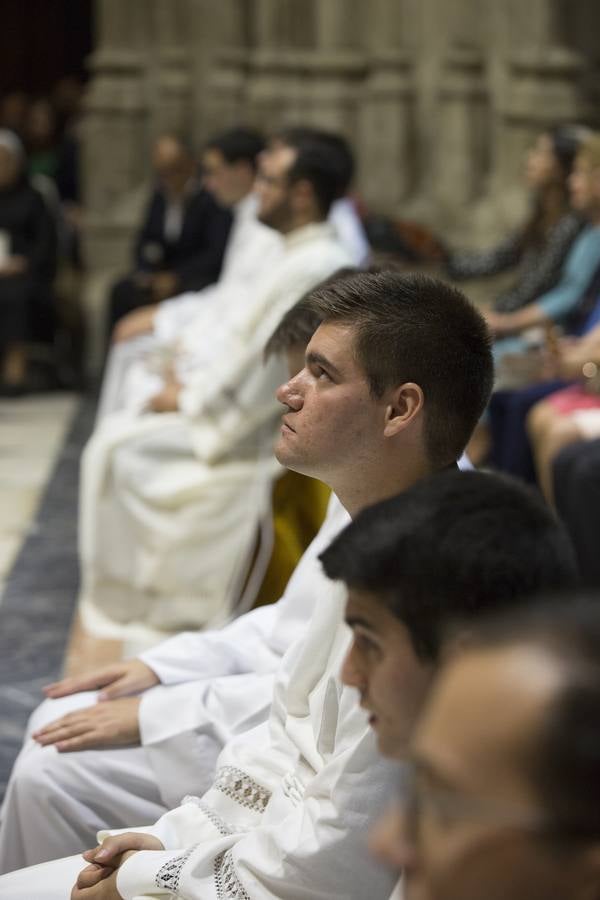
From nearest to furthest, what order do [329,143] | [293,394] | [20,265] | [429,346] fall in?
[429,346]
[293,394]
[329,143]
[20,265]

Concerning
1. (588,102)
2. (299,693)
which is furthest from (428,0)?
(299,693)

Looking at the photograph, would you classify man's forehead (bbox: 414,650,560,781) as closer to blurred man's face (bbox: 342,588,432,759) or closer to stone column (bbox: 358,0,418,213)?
blurred man's face (bbox: 342,588,432,759)

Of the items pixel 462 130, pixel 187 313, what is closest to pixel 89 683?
pixel 187 313

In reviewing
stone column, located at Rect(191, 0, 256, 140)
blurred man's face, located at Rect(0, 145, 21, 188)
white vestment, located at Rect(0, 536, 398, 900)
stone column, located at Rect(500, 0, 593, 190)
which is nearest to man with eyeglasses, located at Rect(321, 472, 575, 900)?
white vestment, located at Rect(0, 536, 398, 900)

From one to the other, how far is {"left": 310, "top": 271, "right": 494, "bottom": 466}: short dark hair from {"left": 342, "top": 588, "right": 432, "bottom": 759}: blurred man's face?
71cm

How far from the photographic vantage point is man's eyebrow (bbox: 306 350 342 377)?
89.7 inches

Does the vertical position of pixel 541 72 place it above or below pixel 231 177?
above

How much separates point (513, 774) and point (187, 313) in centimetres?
617

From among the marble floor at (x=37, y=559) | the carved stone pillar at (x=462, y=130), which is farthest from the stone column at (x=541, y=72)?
the marble floor at (x=37, y=559)

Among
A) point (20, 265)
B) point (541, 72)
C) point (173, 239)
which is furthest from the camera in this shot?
point (20, 265)

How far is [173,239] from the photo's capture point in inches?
355

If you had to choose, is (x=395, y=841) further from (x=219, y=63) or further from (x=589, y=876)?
(x=219, y=63)

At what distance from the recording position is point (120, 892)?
200 cm

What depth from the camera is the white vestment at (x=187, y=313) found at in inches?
244
